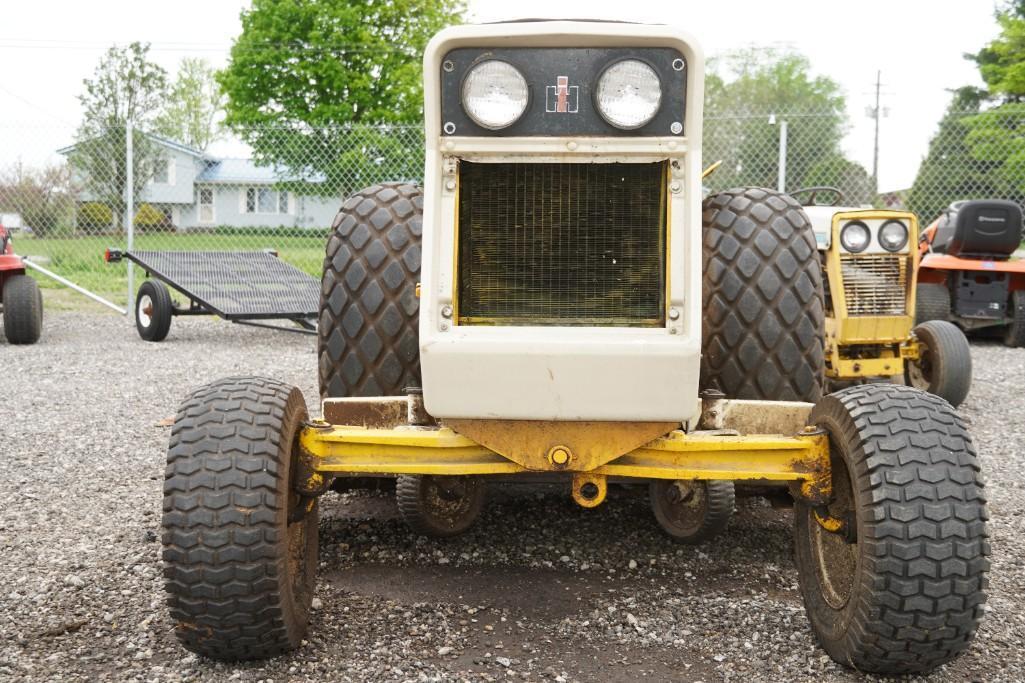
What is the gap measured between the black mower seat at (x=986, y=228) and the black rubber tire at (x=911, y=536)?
8.63 m

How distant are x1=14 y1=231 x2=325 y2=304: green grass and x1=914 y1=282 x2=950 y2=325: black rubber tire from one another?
22.5ft

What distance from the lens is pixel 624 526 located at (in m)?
4.05

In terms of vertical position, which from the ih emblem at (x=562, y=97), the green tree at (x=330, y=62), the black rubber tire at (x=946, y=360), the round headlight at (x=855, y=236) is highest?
the green tree at (x=330, y=62)

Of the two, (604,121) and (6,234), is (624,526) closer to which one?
(604,121)

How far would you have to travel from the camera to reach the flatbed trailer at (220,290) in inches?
384

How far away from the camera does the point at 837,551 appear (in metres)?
2.88

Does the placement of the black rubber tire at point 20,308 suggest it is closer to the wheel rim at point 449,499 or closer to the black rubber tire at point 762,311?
the wheel rim at point 449,499

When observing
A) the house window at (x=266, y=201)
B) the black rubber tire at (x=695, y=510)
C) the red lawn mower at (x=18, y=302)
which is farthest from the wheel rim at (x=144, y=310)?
the black rubber tire at (x=695, y=510)

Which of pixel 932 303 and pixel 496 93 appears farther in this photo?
pixel 932 303

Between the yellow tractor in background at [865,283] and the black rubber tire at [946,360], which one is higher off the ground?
the yellow tractor in background at [865,283]

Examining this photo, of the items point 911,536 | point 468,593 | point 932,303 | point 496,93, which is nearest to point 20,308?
point 468,593

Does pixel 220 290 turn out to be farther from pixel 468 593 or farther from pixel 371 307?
pixel 468 593

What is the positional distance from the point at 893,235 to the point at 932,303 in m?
4.55

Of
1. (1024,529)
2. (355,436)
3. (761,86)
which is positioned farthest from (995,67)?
(355,436)
